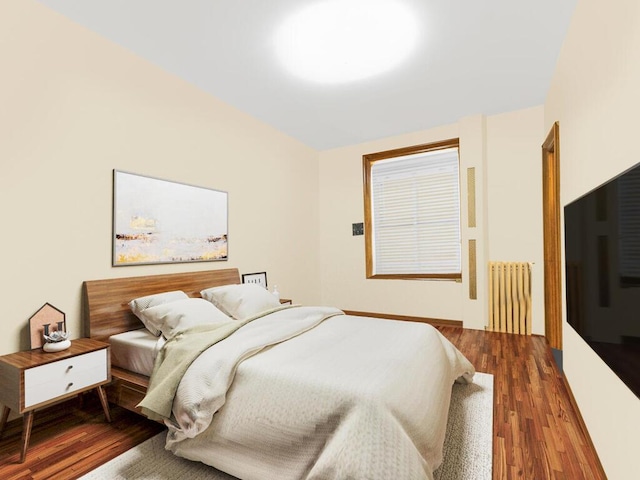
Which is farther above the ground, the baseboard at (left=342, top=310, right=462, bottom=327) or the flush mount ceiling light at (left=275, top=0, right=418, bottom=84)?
the flush mount ceiling light at (left=275, top=0, right=418, bottom=84)

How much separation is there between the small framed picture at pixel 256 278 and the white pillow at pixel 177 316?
1.34 m

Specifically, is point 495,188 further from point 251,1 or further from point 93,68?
point 93,68

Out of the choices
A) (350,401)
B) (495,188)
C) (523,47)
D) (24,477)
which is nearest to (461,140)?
(495,188)

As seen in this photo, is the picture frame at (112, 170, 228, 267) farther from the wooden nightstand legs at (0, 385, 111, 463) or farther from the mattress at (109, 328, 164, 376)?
the wooden nightstand legs at (0, 385, 111, 463)

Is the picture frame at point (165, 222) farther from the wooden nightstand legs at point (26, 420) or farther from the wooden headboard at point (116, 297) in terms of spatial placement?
the wooden nightstand legs at point (26, 420)

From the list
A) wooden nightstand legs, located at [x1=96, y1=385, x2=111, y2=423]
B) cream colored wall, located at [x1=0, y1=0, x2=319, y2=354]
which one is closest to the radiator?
cream colored wall, located at [x1=0, y1=0, x2=319, y2=354]

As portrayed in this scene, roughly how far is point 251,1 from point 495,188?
143 inches

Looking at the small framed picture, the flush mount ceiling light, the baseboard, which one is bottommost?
the baseboard

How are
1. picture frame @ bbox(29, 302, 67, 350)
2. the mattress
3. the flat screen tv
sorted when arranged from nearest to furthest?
1. the flat screen tv
2. picture frame @ bbox(29, 302, 67, 350)
3. the mattress

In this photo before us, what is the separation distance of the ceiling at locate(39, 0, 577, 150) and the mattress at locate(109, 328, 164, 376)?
238 centimetres

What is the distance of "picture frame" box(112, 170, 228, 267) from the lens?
2766 millimetres

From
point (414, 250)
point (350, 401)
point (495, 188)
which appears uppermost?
point (495, 188)

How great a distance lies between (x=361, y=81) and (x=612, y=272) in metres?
2.77

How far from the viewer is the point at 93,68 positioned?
260 centimetres
